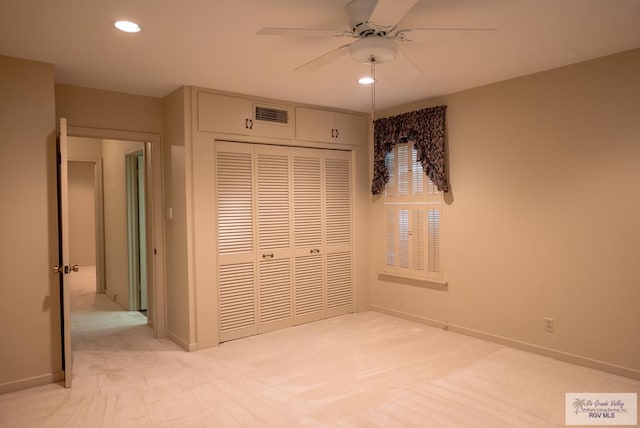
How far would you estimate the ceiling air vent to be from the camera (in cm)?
429

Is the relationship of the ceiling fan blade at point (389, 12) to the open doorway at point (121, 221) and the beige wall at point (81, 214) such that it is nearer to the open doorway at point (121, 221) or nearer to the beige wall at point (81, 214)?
the open doorway at point (121, 221)

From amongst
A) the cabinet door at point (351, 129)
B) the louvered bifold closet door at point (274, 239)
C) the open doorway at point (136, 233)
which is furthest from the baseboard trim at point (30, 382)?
the cabinet door at point (351, 129)

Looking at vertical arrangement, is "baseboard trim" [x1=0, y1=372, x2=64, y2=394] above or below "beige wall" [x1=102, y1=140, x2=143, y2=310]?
below

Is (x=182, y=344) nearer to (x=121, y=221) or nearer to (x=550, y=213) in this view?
(x=121, y=221)

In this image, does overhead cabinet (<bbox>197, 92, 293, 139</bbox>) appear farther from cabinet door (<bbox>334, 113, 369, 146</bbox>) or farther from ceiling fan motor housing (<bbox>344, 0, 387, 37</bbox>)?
ceiling fan motor housing (<bbox>344, 0, 387, 37</bbox>)

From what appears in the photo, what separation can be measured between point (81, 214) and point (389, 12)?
8.94 metres

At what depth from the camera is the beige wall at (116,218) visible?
552 cm

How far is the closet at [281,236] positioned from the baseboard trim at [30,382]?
4.50 feet

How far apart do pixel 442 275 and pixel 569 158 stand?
166cm

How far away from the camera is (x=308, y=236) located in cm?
474

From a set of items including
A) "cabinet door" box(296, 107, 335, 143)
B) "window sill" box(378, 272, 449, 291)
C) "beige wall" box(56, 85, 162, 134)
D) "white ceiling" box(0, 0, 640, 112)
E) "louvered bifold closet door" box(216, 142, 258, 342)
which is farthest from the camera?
"cabinet door" box(296, 107, 335, 143)

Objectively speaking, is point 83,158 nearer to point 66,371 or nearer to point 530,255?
point 66,371

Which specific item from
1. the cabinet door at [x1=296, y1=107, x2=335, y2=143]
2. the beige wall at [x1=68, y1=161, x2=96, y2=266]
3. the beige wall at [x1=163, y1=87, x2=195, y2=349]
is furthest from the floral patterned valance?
the beige wall at [x1=68, y1=161, x2=96, y2=266]

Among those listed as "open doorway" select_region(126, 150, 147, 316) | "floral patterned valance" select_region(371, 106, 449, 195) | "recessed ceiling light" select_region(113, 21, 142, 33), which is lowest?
"open doorway" select_region(126, 150, 147, 316)
